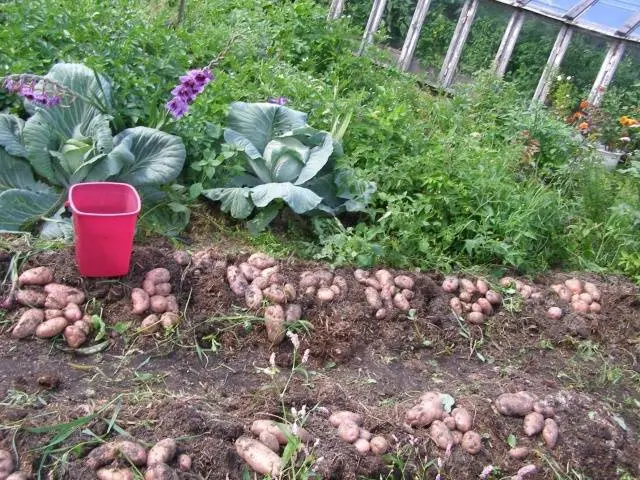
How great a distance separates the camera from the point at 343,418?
233 centimetres

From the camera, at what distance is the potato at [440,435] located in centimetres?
234

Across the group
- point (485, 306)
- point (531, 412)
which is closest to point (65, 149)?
point (485, 306)

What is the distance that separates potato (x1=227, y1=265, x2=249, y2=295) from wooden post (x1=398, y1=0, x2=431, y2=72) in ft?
16.4

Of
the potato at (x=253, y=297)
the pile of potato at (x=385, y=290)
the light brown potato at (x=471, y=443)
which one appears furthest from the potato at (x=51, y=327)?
the light brown potato at (x=471, y=443)

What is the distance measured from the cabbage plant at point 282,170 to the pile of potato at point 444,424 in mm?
1365

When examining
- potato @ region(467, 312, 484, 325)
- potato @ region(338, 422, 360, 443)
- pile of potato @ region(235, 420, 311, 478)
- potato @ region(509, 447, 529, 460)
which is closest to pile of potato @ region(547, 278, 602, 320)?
potato @ region(467, 312, 484, 325)

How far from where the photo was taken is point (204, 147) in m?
3.66

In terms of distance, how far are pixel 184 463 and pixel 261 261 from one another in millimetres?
1311

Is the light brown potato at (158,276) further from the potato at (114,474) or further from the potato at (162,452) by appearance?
the potato at (114,474)

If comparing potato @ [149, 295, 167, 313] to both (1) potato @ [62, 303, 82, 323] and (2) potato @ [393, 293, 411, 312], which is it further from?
(2) potato @ [393, 293, 411, 312]

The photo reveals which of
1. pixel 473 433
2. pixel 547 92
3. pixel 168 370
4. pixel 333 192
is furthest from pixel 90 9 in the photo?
pixel 547 92

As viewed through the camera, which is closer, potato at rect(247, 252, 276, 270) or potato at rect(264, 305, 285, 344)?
potato at rect(264, 305, 285, 344)

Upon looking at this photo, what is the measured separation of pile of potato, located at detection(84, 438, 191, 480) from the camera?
187 centimetres

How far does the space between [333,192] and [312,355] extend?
1.29 m
